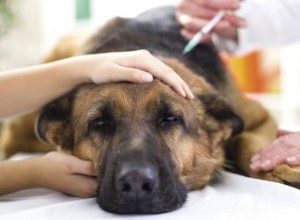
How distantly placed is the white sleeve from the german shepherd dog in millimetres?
180

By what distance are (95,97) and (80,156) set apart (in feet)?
0.60

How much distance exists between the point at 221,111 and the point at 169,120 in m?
0.29

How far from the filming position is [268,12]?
2264 mm

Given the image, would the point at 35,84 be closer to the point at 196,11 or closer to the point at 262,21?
the point at 196,11

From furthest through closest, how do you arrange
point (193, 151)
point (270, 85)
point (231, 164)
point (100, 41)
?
1. point (270, 85)
2. point (100, 41)
3. point (231, 164)
4. point (193, 151)

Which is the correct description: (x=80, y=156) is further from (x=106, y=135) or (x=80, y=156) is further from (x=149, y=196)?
(x=149, y=196)

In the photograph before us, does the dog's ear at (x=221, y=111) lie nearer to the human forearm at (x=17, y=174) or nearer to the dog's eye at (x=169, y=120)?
the dog's eye at (x=169, y=120)

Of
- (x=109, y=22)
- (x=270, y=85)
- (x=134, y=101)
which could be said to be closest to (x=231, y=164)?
(x=134, y=101)

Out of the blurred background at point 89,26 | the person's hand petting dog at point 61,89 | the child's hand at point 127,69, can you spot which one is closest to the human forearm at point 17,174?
the person's hand petting dog at point 61,89

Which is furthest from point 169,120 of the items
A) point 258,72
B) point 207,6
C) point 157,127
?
point 258,72

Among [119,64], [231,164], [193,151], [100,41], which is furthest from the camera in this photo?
[100,41]

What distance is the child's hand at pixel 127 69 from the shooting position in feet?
4.83

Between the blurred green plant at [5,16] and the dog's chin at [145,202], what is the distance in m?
2.35

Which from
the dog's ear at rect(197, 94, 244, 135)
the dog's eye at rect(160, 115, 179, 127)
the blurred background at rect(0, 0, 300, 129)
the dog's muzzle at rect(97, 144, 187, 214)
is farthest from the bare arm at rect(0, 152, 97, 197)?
the blurred background at rect(0, 0, 300, 129)
